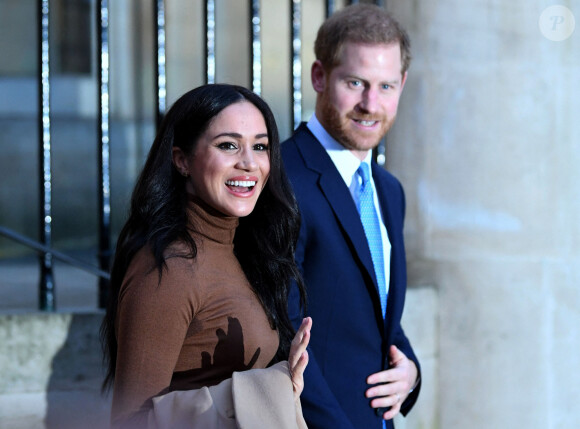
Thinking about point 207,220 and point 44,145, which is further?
point 44,145

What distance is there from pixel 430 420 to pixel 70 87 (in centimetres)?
437

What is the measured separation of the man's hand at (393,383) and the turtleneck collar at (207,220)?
84 centimetres

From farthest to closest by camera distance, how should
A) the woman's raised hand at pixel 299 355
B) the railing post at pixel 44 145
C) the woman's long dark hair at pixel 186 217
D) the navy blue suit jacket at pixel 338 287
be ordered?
the railing post at pixel 44 145 < the navy blue suit jacket at pixel 338 287 < the woman's long dark hair at pixel 186 217 < the woman's raised hand at pixel 299 355

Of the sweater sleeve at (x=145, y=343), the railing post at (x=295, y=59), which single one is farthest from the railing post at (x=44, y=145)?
the sweater sleeve at (x=145, y=343)

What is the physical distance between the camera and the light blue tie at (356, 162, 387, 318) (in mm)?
2941

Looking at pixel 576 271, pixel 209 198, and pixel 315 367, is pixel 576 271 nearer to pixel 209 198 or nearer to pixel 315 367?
pixel 315 367

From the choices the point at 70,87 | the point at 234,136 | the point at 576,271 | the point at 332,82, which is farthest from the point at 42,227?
the point at 70,87

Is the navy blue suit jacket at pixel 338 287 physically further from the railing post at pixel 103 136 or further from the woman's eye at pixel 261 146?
the railing post at pixel 103 136

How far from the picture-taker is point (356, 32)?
2.88 metres

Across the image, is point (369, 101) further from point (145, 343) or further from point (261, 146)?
point (145, 343)

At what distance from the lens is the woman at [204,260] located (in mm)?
2029

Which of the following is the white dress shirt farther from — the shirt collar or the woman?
the woman

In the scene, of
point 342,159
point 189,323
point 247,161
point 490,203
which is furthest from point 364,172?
point 490,203

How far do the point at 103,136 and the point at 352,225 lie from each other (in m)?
1.41
